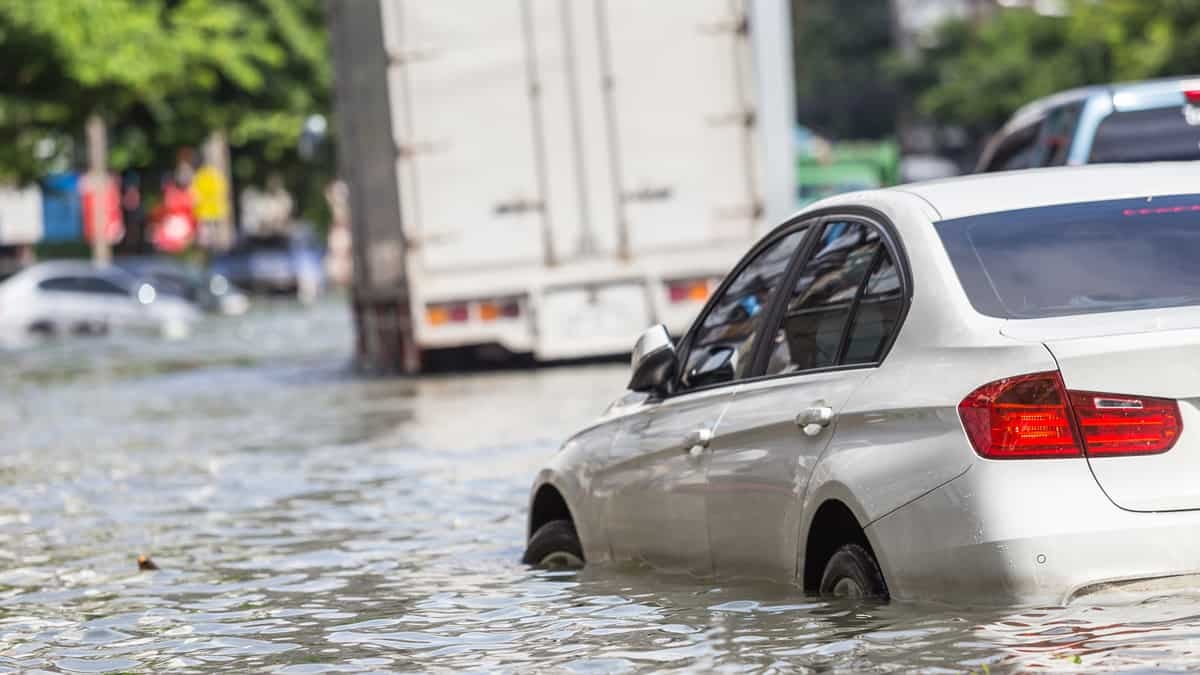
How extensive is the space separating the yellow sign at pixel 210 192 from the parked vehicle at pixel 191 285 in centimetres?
535

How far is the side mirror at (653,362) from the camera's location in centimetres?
791

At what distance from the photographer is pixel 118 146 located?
58.6 metres

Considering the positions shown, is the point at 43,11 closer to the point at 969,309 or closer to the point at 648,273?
the point at 648,273

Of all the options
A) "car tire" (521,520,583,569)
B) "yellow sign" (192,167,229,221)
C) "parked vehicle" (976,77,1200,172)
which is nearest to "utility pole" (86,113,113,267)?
"yellow sign" (192,167,229,221)

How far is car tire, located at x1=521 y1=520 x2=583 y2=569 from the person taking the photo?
29.4ft

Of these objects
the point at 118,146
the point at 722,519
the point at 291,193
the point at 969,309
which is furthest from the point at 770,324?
the point at 291,193

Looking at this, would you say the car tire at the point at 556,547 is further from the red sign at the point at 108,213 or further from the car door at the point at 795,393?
the red sign at the point at 108,213

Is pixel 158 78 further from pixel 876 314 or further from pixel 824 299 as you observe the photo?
pixel 876 314

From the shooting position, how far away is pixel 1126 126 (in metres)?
14.6

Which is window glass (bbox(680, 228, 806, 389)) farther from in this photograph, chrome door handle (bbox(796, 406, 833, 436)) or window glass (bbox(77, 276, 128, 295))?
window glass (bbox(77, 276, 128, 295))

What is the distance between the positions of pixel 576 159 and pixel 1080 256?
15.1 metres

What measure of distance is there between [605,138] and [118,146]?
126 ft

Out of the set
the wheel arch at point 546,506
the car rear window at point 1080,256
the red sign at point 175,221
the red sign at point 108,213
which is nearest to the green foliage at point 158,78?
the red sign at point 175,221

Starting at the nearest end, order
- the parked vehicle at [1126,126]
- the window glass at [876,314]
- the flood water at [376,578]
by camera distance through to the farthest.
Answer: the flood water at [376,578] < the window glass at [876,314] < the parked vehicle at [1126,126]
